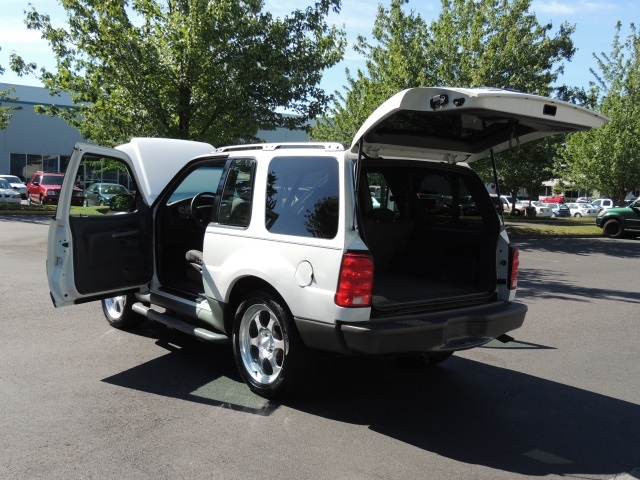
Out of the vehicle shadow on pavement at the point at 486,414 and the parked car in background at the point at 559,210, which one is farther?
the parked car in background at the point at 559,210

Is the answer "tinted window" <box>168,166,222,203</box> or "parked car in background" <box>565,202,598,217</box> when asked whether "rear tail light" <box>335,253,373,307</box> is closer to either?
"tinted window" <box>168,166,222,203</box>

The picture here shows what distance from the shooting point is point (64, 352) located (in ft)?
19.1

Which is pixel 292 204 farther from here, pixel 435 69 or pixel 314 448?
pixel 435 69

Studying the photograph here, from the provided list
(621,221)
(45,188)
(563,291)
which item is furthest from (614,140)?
(45,188)

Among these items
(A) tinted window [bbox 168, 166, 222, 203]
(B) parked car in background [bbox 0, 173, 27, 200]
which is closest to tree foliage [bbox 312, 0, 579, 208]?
(A) tinted window [bbox 168, 166, 222, 203]

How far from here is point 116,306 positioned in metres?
6.77

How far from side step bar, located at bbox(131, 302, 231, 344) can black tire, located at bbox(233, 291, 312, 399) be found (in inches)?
8.3

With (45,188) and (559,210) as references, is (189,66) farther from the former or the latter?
(559,210)

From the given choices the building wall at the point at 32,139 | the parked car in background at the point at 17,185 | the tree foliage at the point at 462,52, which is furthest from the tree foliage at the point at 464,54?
the building wall at the point at 32,139

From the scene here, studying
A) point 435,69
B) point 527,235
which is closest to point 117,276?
point 435,69

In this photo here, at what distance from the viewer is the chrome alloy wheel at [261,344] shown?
4621 millimetres

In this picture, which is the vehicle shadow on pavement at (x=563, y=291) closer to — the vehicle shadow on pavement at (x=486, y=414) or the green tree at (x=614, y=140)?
the vehicle shadow on pavement at (x=486, y=414)

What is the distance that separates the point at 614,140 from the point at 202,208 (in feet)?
83.4

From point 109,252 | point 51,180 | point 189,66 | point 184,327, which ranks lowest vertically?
point 184,327
